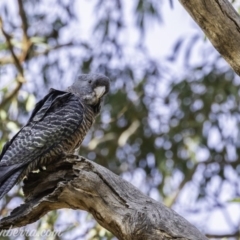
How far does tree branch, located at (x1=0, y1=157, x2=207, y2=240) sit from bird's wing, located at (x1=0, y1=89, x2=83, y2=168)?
0.22 meters

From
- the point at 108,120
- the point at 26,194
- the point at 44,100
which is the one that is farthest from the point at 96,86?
the point at 108,120

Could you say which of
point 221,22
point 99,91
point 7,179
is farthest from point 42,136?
point 221,22

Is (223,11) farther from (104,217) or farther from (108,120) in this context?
(108,120)

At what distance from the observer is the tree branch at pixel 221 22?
129 inches

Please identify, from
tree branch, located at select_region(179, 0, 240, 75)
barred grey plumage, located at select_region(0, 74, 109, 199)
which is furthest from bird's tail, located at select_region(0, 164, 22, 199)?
tree branch, located at select_region(179, 0, 240, 75)

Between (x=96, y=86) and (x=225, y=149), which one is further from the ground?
(x=225, y=149)

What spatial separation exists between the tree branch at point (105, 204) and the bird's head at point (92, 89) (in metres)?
0.75

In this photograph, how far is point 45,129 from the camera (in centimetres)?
355

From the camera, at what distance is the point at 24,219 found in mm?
3156

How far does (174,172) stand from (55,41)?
171 cm

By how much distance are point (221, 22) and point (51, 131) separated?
972mm

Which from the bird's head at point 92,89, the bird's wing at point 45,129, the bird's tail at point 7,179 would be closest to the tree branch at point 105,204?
the bird's tail at point 7,179

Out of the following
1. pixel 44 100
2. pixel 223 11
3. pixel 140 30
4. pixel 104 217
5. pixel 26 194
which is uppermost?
pixel 140 30

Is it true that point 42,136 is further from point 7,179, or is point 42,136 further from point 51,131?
point 7,179
